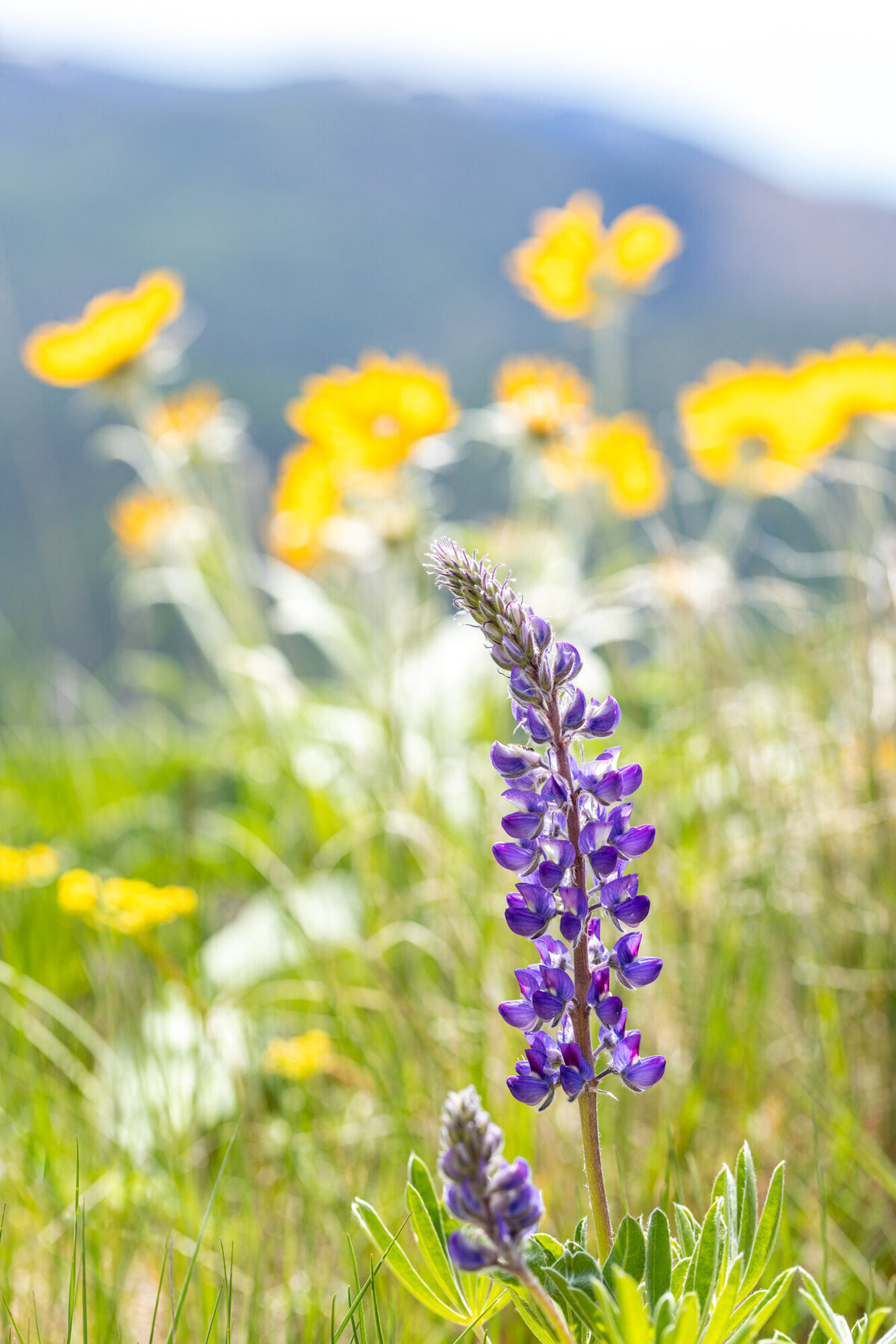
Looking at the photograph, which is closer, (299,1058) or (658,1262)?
(658,1262)

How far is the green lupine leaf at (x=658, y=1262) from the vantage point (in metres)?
0.69

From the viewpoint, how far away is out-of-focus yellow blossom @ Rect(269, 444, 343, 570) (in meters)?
2.82

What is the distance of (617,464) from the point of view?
274 cm

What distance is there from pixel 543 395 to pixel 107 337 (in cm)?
103

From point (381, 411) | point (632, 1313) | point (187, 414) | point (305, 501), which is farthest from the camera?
point (187, 414)

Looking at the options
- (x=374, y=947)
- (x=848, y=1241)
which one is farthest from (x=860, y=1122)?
(x=374, y=947)

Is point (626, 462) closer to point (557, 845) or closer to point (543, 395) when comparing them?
point (543, 395)

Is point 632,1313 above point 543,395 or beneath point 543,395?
beneath

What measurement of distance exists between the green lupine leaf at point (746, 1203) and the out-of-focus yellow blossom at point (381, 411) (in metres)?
1.77

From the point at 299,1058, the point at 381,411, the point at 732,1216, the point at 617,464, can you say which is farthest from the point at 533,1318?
the point at 617,464

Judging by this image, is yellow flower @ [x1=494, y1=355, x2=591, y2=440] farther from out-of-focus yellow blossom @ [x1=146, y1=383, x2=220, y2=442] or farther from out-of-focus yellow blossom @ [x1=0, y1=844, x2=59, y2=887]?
out-of-focus yellow blossom @ [x1=0, y1=844, x2=59, y2=887]

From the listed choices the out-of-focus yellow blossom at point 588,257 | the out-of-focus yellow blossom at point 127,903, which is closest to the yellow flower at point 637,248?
the out-of-focus yellow blossom at point 588,257

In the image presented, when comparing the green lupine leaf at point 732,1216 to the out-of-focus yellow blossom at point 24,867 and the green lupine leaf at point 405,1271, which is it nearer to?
the green lupine leaf at point 405,1271

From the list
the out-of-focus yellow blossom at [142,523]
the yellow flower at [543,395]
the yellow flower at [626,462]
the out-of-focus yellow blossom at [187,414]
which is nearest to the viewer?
the yellow flower at [543,395]
